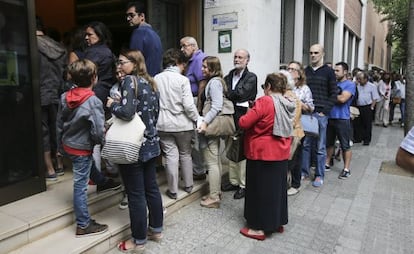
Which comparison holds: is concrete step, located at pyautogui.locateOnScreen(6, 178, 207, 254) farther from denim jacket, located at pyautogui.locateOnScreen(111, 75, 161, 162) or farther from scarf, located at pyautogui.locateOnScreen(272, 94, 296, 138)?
scarf, located at pyautogui.locateOnScreen(272, 94, 296, 138)

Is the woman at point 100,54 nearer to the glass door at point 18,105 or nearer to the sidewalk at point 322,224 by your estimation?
the glass door at point 18,105

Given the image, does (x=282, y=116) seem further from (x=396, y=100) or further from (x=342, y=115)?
(x=396, y=100)

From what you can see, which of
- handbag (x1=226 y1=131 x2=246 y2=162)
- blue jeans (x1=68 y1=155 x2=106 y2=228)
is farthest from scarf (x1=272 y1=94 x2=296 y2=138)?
blue jeans (x1=68 y1=155 x2=106 y2=228)

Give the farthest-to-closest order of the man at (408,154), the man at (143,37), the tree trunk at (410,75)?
the tree trunk at (410,75)
the man at (143,37)
the man at (408,154)

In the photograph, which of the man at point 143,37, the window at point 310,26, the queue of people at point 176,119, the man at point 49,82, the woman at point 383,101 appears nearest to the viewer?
the queue of people at point 176,119

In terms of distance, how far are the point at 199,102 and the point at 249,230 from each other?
1.61 meters

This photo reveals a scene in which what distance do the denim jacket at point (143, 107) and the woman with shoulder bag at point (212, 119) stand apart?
0.89 m

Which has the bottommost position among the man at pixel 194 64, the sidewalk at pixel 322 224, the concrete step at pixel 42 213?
the sidewalk at pixel 322 224

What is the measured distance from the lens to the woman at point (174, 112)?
11.8 ft

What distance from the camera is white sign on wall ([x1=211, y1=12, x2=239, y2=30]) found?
528 centimetres

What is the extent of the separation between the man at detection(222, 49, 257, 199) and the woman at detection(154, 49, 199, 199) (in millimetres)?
677

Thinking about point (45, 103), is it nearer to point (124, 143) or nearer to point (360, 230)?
point (124, 143)

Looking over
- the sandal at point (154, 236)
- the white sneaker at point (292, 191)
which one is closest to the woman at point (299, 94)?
the white sneaker at point (292, 191)

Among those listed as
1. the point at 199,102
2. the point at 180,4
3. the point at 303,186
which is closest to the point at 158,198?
the point at 199,102
